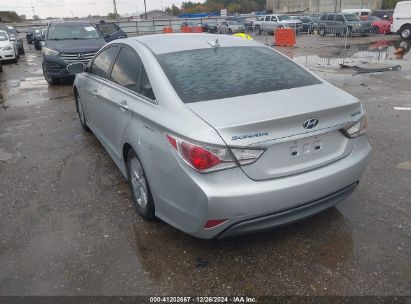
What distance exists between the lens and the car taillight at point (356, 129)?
2978 millimetres

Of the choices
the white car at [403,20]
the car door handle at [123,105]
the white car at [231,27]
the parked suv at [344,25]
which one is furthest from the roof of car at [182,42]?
the white car at [231,27]

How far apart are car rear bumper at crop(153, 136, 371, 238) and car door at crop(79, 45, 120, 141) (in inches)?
79.0

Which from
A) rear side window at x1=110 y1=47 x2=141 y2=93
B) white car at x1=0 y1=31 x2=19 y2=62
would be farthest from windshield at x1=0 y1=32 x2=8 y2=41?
rear side window at x1=110 y1=47 x2=141 y2=93

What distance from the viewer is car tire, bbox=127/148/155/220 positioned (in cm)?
331

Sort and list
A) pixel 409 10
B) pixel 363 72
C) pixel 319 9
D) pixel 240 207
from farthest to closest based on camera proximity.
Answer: pixel 319 9, pixel 409 10, pixel 363 72, pixel 240 207

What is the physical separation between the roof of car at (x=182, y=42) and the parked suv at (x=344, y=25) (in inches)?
1019

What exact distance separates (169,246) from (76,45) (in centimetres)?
954

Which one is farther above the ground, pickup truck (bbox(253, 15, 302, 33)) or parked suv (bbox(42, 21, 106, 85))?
parked suv (bbox(42, 21, 106, 85))

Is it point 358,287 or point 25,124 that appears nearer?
point 358,287

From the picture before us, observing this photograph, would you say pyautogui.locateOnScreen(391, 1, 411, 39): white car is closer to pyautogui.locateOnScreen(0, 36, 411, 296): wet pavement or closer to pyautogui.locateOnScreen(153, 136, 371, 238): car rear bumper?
pyautogui.locateOnScreen(0, 36, 411, 296): wet pavement

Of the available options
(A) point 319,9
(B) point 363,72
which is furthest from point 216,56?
(A) point 319,9

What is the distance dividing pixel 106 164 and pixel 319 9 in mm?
84923

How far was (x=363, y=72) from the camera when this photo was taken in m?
12.0

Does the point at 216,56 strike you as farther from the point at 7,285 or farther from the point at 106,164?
the point at 7,285
